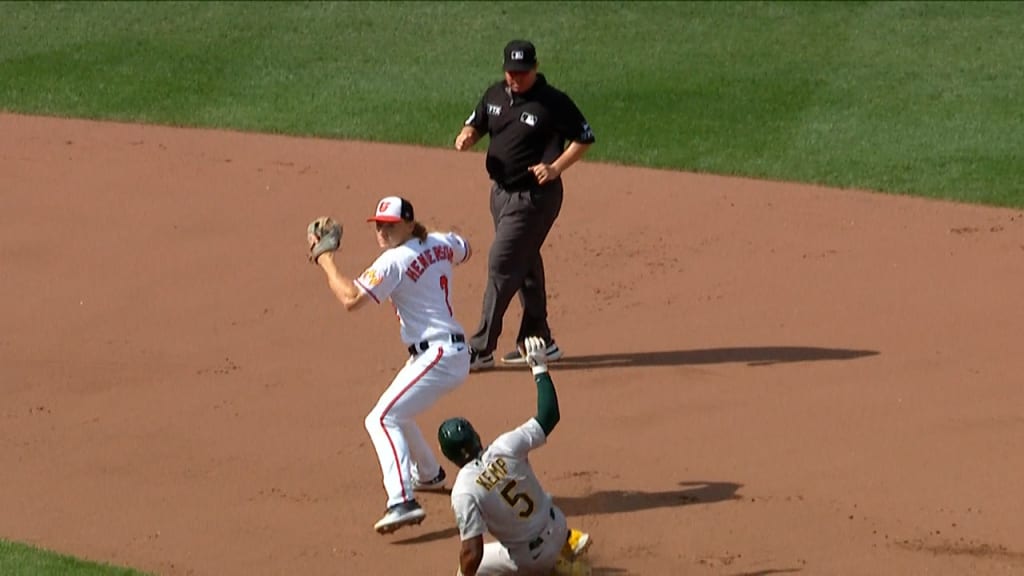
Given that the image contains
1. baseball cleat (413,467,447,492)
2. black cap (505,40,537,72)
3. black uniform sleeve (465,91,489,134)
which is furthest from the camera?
black uniform sleeve (465,91,489,134)

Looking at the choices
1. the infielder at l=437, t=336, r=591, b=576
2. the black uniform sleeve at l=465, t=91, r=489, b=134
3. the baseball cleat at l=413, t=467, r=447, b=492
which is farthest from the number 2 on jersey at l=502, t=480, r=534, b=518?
the black uniform sleeve at l=465, t=91, r=489, b=134

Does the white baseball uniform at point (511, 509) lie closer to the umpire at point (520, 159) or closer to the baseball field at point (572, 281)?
the baseball field at point (572, 281)

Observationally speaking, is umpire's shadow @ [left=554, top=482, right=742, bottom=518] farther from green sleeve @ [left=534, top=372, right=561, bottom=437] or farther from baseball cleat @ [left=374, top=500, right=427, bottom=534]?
green sleeve @ [left=534, top=372, right=561, bottom=437]

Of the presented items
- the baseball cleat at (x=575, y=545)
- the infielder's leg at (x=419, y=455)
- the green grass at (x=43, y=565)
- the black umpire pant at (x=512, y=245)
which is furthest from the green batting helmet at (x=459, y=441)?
the black umpire pant at (x=512, y=245)

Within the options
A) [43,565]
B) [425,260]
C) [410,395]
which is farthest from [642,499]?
[43,565]

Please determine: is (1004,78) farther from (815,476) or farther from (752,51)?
(815,476)

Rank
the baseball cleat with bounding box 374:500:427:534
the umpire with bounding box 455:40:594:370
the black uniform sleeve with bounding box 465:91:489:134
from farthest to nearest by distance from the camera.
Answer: the black uniform sleeve with bounding box 465:91:489:134 → the umpire with bounding box 455:40:594:370 → the baseball cleat with bounding box 374:500:427:534
